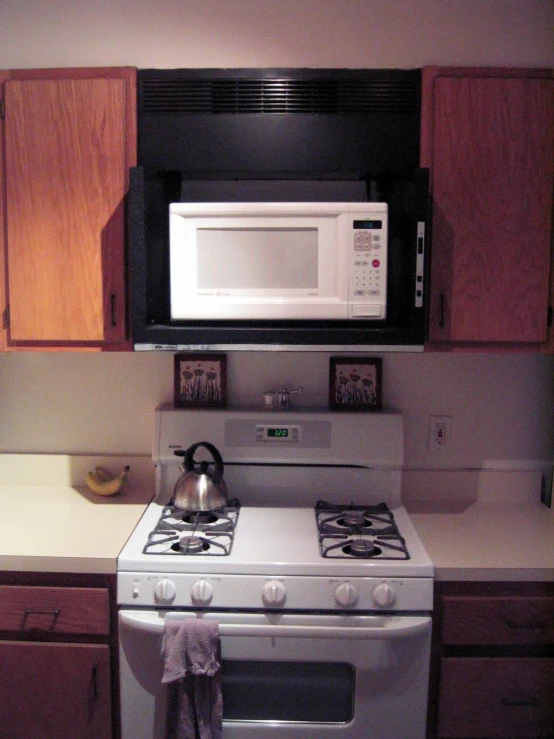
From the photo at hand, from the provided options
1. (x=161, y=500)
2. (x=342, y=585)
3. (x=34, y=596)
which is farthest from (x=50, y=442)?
(x=342, y=585)

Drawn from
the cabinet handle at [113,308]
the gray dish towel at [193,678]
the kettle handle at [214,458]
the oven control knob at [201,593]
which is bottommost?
the gray dish towel at [193,678]

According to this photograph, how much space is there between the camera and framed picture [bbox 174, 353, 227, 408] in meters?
2.17

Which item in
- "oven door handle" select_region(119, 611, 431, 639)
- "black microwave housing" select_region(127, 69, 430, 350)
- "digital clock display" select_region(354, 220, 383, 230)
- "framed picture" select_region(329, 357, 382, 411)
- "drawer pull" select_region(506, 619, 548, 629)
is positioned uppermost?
"black microwave housing" select_region(127, 69, 430, 350)

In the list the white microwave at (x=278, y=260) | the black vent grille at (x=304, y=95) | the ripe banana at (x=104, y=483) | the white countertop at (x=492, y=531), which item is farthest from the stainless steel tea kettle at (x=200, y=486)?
the black vent grille at (x=304, y=95)

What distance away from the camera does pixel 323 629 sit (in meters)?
1.61

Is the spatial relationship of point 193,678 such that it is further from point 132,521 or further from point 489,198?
point 489,198

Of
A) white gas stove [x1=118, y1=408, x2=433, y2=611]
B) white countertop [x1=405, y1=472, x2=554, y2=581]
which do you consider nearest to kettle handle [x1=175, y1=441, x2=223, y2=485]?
white gas stove [x1=118, y1=408, x2=433, y2=611]

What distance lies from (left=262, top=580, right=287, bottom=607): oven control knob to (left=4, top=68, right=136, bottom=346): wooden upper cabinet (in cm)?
80

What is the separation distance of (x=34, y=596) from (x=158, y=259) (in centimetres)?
96

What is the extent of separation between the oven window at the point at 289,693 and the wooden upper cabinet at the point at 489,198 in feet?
3.16

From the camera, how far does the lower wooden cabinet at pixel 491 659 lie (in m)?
1.69

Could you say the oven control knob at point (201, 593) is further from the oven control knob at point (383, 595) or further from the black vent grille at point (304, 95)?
the black vent grille at point (304, 95)

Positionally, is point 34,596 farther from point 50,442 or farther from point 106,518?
point 50,442

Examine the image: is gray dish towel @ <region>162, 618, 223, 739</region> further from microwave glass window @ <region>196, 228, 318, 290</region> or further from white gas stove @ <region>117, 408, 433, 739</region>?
microwave glass window @ <region>196, 228, 318, 290</region>
